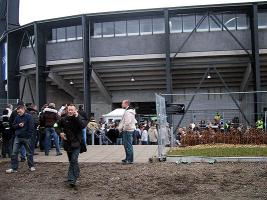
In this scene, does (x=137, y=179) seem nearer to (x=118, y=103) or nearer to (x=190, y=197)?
(x=190, y=197)

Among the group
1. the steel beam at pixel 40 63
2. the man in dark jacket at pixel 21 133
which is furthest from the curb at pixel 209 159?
the steel beam at pixel 40 63

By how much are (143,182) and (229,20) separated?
68.9 ft

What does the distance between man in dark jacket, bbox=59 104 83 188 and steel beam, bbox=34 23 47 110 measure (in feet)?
71.1

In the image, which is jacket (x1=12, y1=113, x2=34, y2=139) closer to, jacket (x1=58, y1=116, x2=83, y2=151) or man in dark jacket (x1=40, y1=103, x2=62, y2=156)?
jacket (x1=58, y1=116, x2=83, y2=151)

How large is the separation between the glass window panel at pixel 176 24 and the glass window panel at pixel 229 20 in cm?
293

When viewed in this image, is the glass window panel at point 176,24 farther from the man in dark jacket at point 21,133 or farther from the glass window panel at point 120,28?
the man in dark jacket at point 21,133

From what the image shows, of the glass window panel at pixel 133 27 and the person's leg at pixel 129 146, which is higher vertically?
the glass window panel at pixel 133 27

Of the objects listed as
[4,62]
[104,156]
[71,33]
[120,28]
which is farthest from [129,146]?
[4,62]

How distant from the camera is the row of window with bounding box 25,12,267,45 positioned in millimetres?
27594

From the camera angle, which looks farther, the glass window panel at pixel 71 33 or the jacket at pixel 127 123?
the glass window panel at pixel 71 33

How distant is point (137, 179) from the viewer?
9.38m

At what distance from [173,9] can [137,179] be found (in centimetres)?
1855

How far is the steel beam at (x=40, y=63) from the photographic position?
96.8 feet

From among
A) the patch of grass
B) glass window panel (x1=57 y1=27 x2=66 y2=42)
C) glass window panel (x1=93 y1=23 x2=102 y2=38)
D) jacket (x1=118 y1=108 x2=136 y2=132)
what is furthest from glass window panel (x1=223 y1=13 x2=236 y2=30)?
jacket (x1=118 y1=108 x2=136 y2=132)
